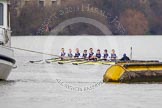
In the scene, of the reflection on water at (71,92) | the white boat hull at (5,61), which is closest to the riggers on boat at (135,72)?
the reflection on water at (71,92)

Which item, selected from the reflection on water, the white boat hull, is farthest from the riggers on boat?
the white boat hull

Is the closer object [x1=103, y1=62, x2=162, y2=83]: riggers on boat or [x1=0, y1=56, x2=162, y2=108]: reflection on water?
A: [x1=0, y1=56, x2=162, y2=108]: reflection on water

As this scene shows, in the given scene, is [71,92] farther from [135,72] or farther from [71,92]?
[135,72]

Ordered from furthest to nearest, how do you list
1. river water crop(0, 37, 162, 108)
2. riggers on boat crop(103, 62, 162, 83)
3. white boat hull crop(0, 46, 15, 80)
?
riggers on boat crop(103, 62, 162, 83) < white boat hull crop(0, 46, 15, 80) < river water crop(0, 37, 162, 108)

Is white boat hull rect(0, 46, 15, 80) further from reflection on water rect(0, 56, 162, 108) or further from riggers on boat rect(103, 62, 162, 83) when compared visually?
riggers on boat rect(103, 62, 162, 83)

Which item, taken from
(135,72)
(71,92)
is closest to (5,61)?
(71,92)

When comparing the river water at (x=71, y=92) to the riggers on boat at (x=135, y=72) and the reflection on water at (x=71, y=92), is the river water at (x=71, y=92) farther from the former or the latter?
the riggers on boat at (x=135, y=72)

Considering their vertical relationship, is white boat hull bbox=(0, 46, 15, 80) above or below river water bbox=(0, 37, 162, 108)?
above

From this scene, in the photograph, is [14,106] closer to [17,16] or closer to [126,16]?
[17,16]

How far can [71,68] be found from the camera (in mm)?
50188

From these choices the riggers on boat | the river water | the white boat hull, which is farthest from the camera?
the riggers on boat

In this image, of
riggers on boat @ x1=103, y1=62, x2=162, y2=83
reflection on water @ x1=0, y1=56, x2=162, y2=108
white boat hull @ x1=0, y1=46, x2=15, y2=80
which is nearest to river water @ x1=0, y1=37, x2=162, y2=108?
reflection on water @ x1=0, y1=56, x2=162, y2=108

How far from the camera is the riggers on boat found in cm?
3569

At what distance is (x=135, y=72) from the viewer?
35.9m
